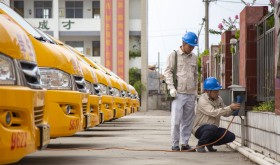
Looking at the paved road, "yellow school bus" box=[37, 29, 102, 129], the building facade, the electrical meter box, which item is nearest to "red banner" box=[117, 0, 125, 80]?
the building facade

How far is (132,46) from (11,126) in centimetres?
4734

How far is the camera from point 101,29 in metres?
50.8

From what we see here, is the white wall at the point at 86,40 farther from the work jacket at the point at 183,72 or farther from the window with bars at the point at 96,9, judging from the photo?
the work jacket at the point at 183,72

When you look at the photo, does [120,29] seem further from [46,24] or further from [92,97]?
[92,97]

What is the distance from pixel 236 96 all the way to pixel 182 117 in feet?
3.09

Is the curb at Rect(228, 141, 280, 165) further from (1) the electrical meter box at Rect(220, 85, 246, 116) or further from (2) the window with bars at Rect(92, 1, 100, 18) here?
(2) the window with bars at Rect(92, 1, 100, 18)

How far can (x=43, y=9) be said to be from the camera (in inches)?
2104

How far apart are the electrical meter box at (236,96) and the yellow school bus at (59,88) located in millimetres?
2664

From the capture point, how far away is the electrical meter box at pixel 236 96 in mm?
11219

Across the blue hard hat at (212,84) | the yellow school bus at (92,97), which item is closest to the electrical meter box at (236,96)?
the blue hard hat at (212,84)

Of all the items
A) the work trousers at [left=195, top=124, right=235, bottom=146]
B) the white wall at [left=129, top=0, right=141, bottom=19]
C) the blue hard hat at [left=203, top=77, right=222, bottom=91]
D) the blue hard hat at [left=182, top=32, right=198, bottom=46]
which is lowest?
the work trousers at [left=195, top=124, right=235, bottom=146]

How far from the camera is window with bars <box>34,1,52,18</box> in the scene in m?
53.2

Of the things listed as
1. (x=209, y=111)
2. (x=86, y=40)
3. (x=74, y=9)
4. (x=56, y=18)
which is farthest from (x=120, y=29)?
(x=209, y=111)

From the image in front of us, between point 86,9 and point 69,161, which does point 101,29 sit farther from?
point 69,161
